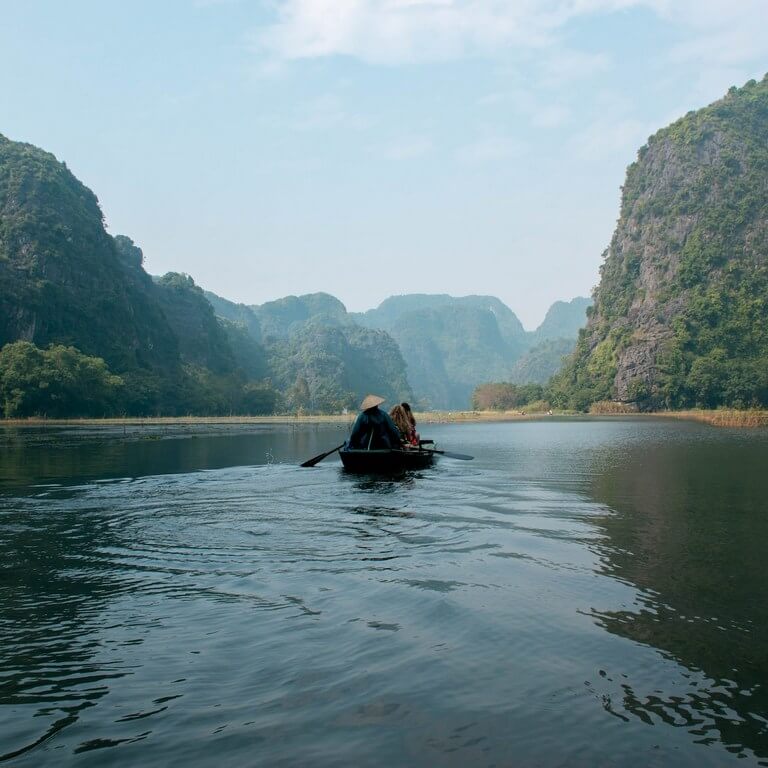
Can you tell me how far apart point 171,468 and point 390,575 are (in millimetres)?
17570

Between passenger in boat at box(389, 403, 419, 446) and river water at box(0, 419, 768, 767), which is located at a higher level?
passenger in boat at box(389, 403, 419, 446)

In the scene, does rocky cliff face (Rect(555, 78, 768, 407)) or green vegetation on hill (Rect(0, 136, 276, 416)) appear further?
rocky cliff face (Rect(555, 78, 768, 407))

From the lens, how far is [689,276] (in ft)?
380

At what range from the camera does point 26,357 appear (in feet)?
219

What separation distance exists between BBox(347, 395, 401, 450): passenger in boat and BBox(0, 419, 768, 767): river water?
592cm

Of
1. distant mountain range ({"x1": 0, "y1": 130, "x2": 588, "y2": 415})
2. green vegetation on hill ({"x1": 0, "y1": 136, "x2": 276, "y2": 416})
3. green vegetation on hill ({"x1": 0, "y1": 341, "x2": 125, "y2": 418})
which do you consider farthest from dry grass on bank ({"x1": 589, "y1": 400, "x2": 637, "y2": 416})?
green vegetation on hill ({"x1": 0, "y1": 341, "x2": 125, "y2": 418})

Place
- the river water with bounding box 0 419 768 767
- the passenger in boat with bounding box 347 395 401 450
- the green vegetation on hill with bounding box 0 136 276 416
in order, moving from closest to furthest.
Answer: the river water with bounding box 0 419 768 767 → the passenger in boat with bounding box 347 395 401 450 → the green vegetation on hill with bounding box 0 136 276 416

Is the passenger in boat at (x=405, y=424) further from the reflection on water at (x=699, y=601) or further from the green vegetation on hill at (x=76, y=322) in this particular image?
the green vegetation on hill at (x=76, y=322)

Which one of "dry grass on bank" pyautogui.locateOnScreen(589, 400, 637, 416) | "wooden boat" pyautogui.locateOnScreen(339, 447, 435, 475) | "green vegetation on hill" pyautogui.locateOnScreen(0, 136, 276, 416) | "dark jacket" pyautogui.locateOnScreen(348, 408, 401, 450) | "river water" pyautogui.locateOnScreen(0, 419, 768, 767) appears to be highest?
"green vegetation on hill" pyautogui.locateOnScreen(0, 136, 276, 416)

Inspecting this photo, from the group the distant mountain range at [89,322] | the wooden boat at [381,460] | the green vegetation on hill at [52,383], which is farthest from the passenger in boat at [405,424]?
the distant mountain range at [89,322]

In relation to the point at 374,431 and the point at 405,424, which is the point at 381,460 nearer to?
the point at 374,431

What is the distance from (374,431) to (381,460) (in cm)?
95

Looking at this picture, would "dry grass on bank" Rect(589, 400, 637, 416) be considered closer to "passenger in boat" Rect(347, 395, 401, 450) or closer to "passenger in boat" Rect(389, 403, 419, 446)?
"passenger in boat" Rect(389, 403, 419, 446)

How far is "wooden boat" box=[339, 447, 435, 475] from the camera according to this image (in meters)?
20.3
